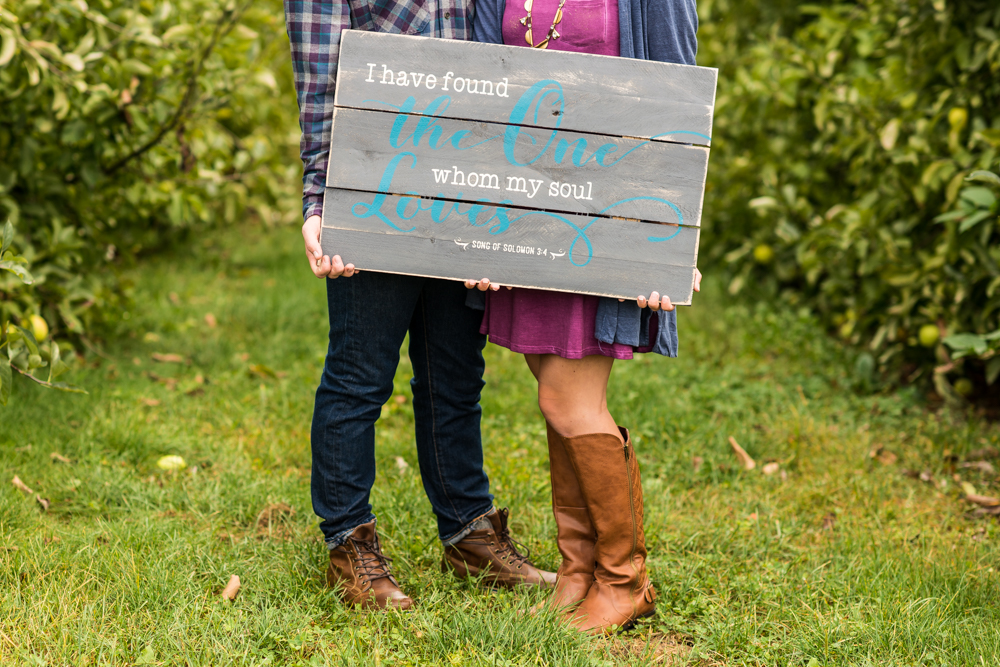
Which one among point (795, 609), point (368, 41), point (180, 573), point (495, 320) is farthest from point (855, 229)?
point (180, 573)

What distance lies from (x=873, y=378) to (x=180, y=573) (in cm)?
294

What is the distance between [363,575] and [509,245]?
3.08 feet

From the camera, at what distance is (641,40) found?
1941 millimetres

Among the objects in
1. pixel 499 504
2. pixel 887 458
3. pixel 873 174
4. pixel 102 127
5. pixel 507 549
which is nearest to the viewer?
pixel 507 549

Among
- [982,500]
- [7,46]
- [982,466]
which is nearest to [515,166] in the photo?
[7,46]

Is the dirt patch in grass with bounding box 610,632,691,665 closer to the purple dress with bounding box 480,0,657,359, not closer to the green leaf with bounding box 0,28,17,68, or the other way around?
the purple dress with bounding box 480,0,657,359

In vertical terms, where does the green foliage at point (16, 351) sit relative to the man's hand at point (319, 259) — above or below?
below

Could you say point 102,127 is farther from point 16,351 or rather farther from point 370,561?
point 370,561

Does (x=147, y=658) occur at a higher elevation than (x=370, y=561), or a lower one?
lower

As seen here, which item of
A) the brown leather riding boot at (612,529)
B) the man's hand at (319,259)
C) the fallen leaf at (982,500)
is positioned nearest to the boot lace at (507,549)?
the brown leather riding boot at (612,529)

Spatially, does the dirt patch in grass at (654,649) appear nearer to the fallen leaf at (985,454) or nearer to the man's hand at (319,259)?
the man's hand at (319,259)

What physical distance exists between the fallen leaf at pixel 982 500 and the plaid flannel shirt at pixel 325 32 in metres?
2.23

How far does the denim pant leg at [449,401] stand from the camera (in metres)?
2.21

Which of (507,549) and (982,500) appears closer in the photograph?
(507,549)
